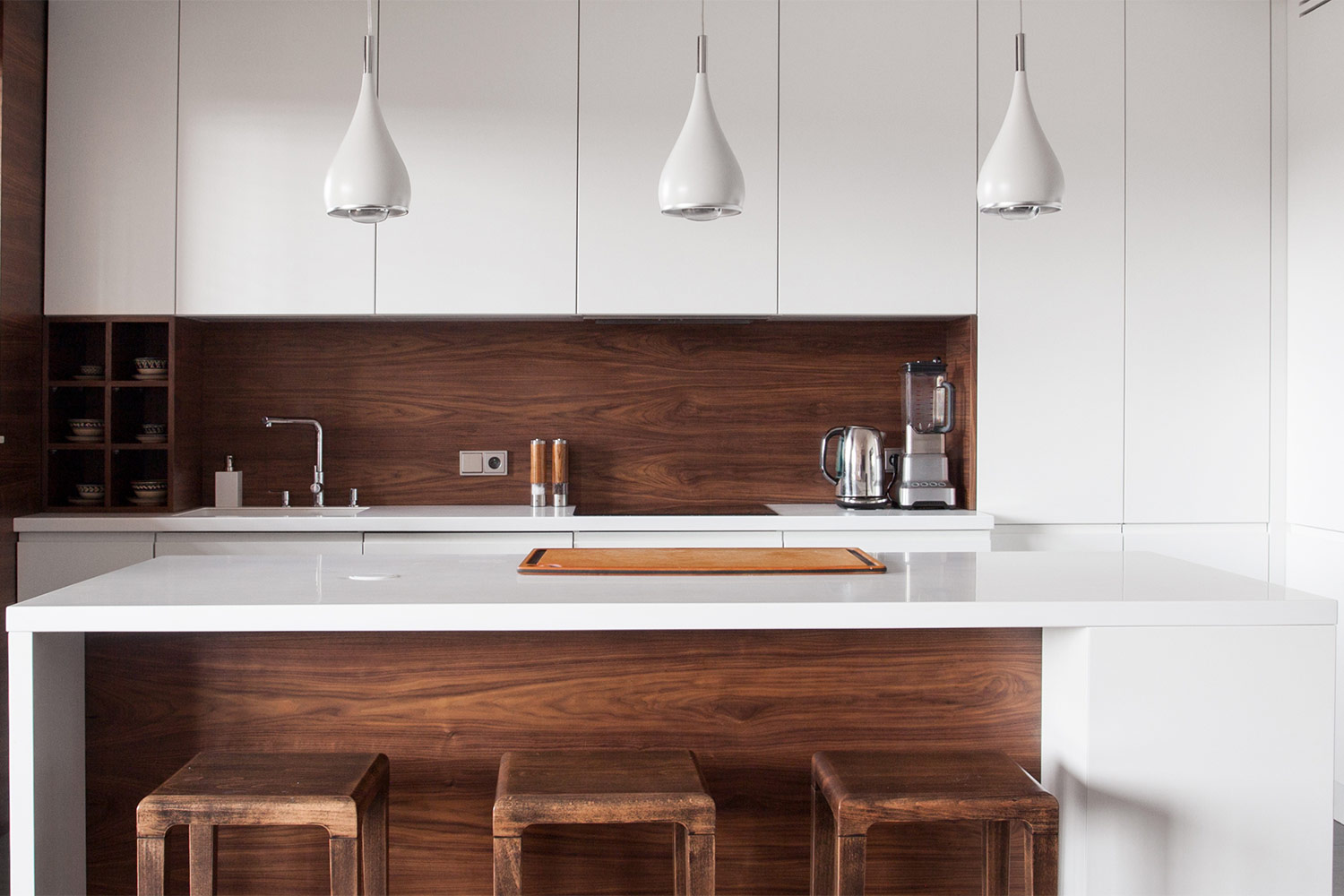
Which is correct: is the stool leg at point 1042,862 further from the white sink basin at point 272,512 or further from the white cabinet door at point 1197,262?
the white sink basin at point 272,512

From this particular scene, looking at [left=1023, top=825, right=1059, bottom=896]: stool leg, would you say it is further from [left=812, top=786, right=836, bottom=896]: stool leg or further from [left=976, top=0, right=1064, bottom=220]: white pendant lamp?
[left=976, top=0, right=1064, bottom=220]: white pendant lamp

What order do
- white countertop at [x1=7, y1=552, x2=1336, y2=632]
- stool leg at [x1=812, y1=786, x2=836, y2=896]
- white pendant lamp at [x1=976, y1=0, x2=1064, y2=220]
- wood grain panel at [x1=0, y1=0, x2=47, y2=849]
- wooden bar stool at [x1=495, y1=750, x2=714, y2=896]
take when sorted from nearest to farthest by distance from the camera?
wooden bar stool at [x1=495, y1=750, x2=714, y2=896] → white countertop at [x1=7, y1=552, x2=1336, y2=632] → stool leg at [x1=812, y1=786, x2=836, y2=896] → white pendant lamp at [x1=976, y1=0, x2=1064, y2=220] → wood grain panel at [x1=0, y1=0, x2=47, y2=849]

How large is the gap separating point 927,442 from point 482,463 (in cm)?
152

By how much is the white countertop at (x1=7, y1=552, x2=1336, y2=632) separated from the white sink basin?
1289 mm

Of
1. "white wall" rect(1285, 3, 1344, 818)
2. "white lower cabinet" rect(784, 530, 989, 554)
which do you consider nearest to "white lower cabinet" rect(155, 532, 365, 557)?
"white lower cabinet" rect(784, 530, 989, 554)

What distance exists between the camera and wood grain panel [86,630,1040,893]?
183 cm

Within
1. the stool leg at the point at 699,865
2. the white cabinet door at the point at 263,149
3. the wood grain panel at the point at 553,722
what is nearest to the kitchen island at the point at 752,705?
the wood grain panel at the point at 553,722

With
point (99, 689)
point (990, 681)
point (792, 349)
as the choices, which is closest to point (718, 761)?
point (990, 681)

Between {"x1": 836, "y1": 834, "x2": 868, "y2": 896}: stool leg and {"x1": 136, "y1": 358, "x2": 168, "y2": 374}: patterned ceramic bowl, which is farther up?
{"x1": 136, "y1": 358, "x2": 168, "y2": 374}: patterned ceramic bowl

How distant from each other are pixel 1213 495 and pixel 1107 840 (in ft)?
6.26

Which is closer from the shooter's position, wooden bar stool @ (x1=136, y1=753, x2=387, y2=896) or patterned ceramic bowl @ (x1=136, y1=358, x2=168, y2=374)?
wooden bar stool @ (x1=136, y1=753, x2=387, y2=896)

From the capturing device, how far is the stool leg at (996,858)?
66.4 inches

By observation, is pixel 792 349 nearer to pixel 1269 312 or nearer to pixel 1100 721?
pixel 1269 312

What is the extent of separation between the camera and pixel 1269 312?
10.7ft
